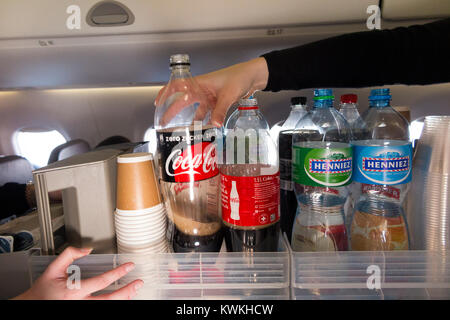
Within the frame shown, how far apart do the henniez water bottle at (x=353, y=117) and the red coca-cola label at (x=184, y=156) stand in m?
0.70

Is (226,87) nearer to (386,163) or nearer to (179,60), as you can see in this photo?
(179,60)

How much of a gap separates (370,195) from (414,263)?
0.75ft

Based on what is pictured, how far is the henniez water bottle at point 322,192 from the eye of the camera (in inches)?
27.8

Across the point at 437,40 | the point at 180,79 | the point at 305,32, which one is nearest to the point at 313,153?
the point at 180,79

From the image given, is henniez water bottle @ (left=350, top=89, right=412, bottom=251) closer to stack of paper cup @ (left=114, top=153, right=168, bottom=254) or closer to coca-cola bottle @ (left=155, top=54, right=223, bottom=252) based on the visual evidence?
coca-cola bottle @ (left=155, top=54, right=223, bottom=252)

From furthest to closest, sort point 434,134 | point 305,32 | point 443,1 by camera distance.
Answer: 1. point 305,32
2. point 443,1
3. point 434,134

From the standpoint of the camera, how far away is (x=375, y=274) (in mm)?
650

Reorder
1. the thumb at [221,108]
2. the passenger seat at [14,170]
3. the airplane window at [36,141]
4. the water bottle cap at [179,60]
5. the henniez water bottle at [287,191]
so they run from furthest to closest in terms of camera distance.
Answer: the airplane window at [36,141], the passenger seat at [14,170], the henniez water bottle at [287,191], the thumb at [221,108], the water bottle cap at [179,60]


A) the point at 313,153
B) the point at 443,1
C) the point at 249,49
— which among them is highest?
the point at 443,1

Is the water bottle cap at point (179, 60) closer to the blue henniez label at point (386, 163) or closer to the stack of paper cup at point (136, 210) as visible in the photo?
the stack of paper cup at point (136, 210)

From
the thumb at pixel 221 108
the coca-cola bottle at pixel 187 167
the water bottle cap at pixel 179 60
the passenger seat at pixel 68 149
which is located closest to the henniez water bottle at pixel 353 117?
the thumb at pixel 221 108
